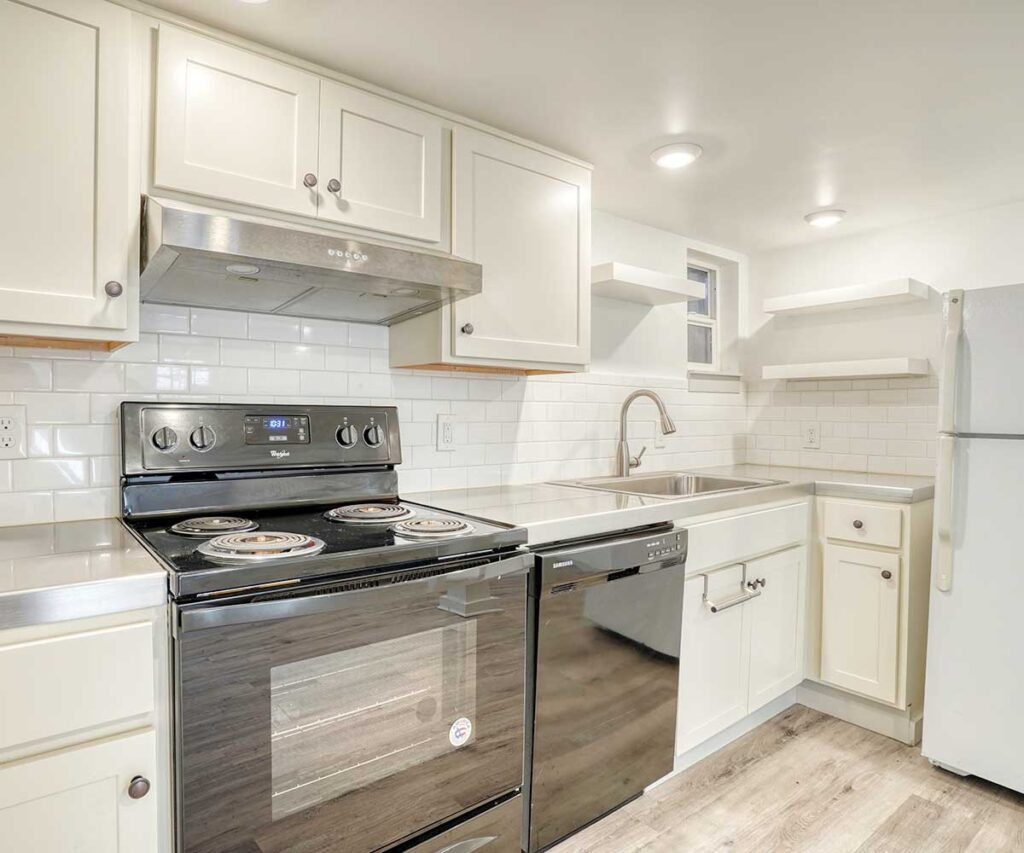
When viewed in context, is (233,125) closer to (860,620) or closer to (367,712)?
(367,712)

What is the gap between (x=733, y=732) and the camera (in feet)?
7.70

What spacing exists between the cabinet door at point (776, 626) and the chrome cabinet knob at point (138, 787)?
185cm

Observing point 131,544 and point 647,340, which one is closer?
point 131,544

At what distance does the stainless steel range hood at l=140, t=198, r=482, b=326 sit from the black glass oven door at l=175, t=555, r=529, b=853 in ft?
2.19

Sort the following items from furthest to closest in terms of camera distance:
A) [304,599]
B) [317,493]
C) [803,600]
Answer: [803,600] < [317,493] < [304,599]

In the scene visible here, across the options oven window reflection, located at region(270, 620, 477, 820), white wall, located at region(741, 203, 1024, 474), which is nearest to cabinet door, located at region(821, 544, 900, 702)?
white wall, located at region(741, 203, 1024, 474)

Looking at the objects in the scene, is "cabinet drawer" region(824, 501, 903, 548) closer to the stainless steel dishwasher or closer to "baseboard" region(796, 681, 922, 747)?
"baseboard" region(796, 681, 922, 747)

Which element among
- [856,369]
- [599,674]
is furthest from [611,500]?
[856,369]

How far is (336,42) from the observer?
1.53 meters

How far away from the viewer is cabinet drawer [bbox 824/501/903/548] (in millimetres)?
2311

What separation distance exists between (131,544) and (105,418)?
448 mm

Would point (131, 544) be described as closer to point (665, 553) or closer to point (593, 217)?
point (665, 553)

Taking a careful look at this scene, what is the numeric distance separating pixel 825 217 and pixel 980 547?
A: 1498 millimetres

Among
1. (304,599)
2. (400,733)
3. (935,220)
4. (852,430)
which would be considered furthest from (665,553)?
(935,220)
